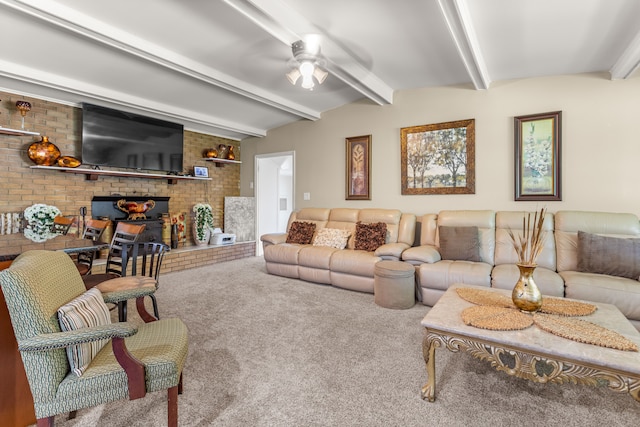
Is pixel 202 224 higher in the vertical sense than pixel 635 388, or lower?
higher

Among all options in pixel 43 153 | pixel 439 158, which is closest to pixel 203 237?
pixel 43 153

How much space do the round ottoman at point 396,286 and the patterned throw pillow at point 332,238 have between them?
3.85 ft

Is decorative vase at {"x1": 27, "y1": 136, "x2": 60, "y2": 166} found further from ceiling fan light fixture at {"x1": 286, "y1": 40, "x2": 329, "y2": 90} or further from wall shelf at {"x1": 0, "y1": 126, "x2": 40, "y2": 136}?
ceiling fan light fixture at {"x1": 286, "y1": 40, "x2": 329, "y2": 90}

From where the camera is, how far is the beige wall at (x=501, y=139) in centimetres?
331

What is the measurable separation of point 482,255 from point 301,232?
8.15 feet

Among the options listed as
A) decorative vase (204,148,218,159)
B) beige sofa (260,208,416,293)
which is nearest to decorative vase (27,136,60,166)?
decorative vase (204,148,218,159)

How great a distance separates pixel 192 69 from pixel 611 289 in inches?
171

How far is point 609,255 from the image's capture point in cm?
279

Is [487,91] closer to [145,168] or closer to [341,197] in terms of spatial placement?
[341,197]

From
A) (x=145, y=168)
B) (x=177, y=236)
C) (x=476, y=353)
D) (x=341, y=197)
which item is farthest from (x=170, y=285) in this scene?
(x=476, y=353)

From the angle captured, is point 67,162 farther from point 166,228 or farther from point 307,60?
point 307,60

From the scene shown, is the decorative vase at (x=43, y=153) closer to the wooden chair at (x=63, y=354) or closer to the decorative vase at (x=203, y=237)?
the decorative vase at (x=203, y=237)

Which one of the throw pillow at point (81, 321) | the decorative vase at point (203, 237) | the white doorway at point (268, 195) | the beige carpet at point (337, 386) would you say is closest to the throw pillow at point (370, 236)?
the beige carpet at point (337, 386)

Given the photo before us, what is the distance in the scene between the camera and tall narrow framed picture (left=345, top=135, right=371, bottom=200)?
4.84 meters
